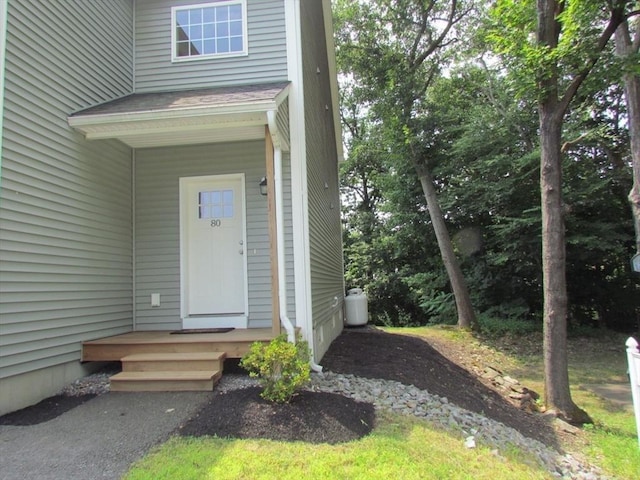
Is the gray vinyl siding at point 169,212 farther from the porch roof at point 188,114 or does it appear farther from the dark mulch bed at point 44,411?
the dark mulch bed at point 44,411

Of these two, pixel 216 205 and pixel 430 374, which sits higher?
pixel 216 205

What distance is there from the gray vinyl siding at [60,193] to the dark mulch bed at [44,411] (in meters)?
0.35

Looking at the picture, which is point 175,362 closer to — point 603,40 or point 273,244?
point 273,244

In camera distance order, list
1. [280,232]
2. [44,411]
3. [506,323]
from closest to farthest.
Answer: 1. [44,411]
2. [280,232]
3. [506,323]

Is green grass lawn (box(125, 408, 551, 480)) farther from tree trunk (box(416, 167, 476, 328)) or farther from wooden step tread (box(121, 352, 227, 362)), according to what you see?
Result: tree trunk (box(416, 167, 476, 328))

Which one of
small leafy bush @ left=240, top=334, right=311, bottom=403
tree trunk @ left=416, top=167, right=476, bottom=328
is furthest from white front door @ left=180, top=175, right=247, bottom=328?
tree trunk @ left=416, top=167, right=476, bottom=328

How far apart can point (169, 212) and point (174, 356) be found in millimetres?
2195

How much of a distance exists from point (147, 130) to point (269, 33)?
2.16 meters

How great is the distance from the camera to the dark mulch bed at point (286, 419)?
3262mm

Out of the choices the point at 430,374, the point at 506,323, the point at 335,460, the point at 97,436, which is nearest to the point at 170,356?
the point at 97,436

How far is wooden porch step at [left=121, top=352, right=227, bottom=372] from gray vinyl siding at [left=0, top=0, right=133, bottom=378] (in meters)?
0.72

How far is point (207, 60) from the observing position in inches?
230

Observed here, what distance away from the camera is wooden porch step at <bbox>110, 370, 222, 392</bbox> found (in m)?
4.12

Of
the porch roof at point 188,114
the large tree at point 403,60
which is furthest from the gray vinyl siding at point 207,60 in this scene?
the large tree at point 403,60
